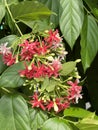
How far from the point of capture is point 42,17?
40.4 inches

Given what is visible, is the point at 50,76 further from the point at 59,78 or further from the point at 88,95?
the point at 88,95

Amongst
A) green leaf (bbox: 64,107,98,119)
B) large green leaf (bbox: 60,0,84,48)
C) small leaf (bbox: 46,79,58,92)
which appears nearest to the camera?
small leaf (bbox: 46,79,58,92)

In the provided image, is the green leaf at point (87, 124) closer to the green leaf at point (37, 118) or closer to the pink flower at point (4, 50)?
the green leaf at point (37, 118)

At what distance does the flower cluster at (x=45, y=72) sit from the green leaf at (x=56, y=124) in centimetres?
3

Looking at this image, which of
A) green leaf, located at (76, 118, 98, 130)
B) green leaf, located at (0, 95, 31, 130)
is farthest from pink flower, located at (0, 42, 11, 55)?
green leaf, located at (76, 118, 98, 130)

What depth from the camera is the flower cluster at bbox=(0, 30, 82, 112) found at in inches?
35.4

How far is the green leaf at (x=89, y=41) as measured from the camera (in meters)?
1.15

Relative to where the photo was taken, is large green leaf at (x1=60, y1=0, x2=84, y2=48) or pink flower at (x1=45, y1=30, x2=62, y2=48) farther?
large green leaf at (x1=60, y1=0, x2=84, y2=48)

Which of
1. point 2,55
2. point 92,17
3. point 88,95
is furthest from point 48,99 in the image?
point 88,95

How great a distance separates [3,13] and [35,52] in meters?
0.17

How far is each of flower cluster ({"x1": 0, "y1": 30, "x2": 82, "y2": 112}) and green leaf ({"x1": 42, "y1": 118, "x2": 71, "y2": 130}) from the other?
0.03 metres

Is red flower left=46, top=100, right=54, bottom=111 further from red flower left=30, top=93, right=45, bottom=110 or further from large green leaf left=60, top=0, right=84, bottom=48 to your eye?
large green leaf left=60, top=0, right=84, bottom=48

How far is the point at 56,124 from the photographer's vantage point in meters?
0.93

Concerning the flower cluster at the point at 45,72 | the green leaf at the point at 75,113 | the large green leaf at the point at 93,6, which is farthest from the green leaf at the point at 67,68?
the large green leaf at the point at 93,6
